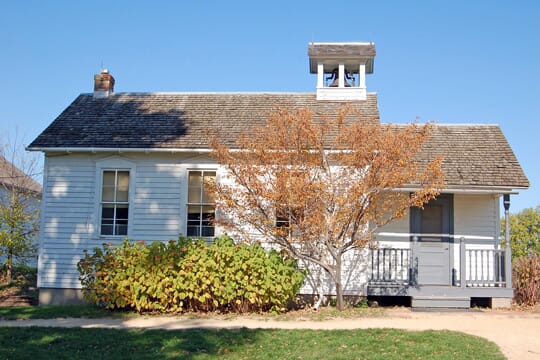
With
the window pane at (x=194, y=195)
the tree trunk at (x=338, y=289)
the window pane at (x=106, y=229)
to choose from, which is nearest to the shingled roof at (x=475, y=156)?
the tree trunk at (x=338, y=289)

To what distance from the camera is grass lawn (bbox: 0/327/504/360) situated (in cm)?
853

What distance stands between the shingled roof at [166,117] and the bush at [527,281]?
5.60m

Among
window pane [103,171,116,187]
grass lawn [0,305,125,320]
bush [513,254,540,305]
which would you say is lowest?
grass lawn [0,305,125,320]

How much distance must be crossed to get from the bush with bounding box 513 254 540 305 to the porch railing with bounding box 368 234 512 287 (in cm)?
54

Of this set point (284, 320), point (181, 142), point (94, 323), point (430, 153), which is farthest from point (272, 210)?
point (430, 153)

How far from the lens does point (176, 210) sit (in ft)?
48.1

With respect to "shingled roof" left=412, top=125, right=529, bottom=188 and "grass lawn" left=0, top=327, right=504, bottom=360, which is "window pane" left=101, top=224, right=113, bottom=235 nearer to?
"grass lawn" left=0, top=327, right=504, bottom=360

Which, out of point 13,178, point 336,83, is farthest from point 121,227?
point 13,178

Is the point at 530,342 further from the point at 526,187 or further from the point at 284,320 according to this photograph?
the point at 526,187

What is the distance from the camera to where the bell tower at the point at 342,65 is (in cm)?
1697


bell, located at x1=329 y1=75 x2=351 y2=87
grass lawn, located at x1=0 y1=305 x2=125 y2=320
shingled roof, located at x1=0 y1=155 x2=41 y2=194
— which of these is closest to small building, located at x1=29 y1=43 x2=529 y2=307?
grass lawn, located at x1=0 y1=305 x2=125 y2=320

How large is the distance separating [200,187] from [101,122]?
12.2ft

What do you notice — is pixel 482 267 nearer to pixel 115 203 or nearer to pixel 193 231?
pixel 193 231

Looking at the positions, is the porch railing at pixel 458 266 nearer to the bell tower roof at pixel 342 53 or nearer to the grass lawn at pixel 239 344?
the grass lawn at pixel 239 344
